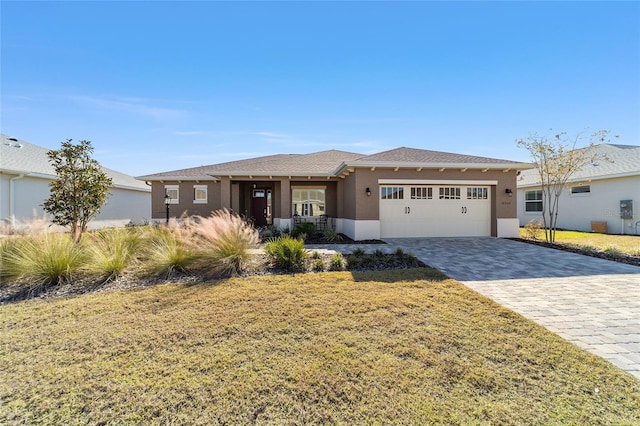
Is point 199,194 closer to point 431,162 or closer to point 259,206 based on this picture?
point 259,206

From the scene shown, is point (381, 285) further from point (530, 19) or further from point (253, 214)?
point (253, 214)

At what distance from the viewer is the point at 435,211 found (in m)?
12.2

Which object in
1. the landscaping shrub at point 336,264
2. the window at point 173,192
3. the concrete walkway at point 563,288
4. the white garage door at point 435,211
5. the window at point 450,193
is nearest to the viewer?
the concrete walkway at point 563,288

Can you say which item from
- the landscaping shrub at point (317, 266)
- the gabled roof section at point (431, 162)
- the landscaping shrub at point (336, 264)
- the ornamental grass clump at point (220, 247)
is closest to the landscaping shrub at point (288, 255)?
the landscaping shrub at point (317, 266)

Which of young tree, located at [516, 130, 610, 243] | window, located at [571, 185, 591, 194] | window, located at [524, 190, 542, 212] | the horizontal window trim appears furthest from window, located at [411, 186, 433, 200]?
window, located at [524, 190, 542, 212]

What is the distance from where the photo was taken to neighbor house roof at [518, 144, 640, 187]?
13716 millimetres

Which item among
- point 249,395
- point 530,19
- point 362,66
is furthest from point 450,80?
point 249,395

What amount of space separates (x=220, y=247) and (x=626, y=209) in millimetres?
19950

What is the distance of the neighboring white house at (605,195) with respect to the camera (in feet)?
44.7

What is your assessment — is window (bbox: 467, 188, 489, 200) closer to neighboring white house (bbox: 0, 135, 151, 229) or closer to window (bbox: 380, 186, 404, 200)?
window (bbox: 380, 186, 404, 200)

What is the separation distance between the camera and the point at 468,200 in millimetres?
12281

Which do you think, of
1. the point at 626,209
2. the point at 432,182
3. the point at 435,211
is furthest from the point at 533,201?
the point at 432,182

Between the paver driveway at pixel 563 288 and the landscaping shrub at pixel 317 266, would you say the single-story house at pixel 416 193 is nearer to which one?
the paver driveway at pixel 563 288

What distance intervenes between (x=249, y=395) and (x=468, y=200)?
12724 millimetres
